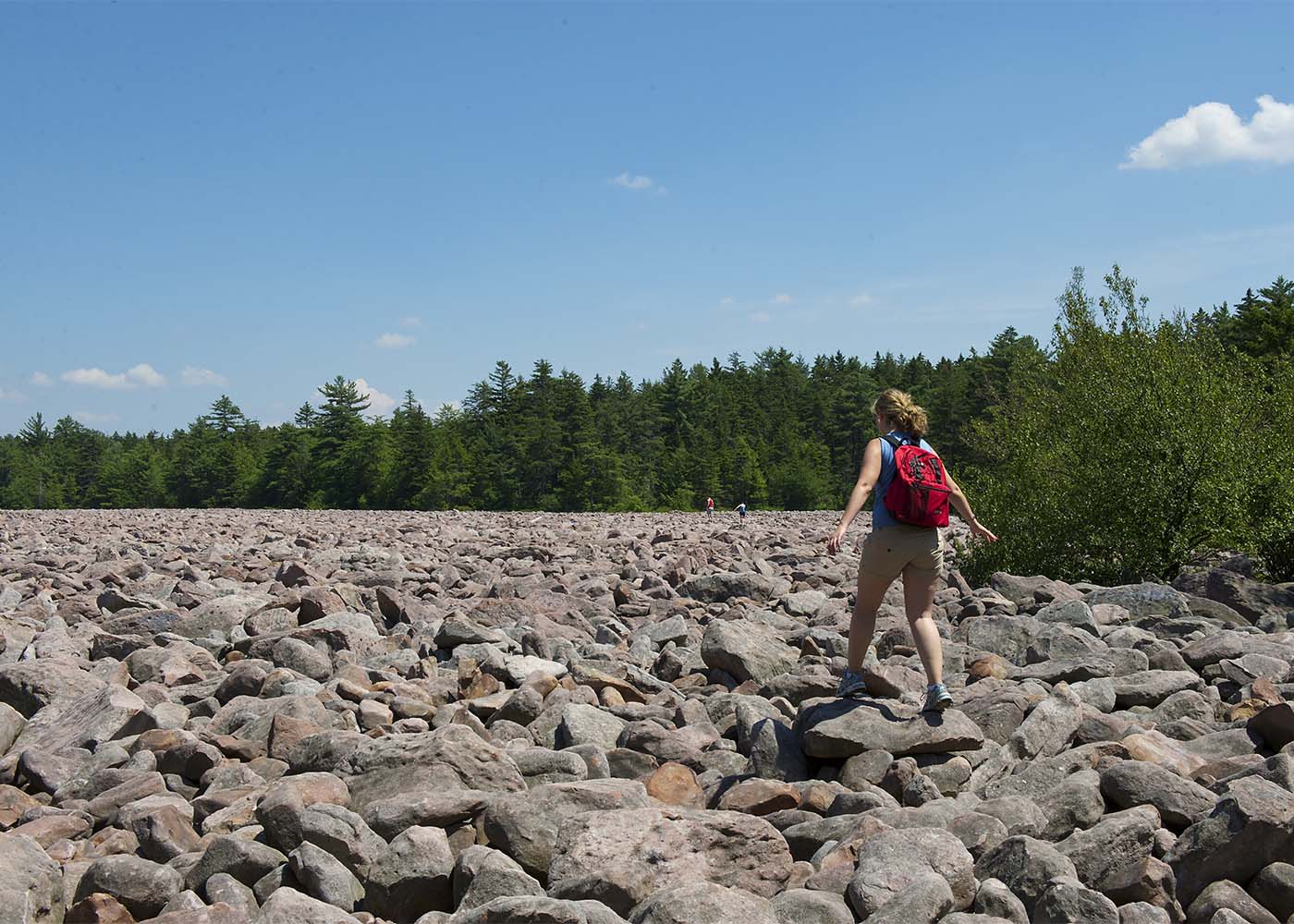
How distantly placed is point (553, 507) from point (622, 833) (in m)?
72.6

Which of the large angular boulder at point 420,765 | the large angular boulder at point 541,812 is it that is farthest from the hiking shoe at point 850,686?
the large angular boulder at point 420,765

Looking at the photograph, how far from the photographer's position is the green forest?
568 inches

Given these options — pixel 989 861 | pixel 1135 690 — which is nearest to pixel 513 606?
pixel 1135 690

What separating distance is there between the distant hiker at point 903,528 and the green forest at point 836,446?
9129mm

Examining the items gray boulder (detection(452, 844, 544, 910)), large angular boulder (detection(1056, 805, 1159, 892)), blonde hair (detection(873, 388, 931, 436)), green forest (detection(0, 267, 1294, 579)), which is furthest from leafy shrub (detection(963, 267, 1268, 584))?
gray boulder (detection(452, 844, 544, 910))

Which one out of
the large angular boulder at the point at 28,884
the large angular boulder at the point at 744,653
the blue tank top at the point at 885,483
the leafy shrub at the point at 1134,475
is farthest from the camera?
the leafy shrub at the point at 1134,475

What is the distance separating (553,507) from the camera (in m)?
76.9

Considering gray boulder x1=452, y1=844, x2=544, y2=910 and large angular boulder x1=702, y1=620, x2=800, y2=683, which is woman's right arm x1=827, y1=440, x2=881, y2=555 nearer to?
large angular boulder x1=702, y1=620, x2=800, y2=683

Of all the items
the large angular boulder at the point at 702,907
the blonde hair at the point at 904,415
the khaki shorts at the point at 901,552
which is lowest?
the large angular boulder at the point at 702,907

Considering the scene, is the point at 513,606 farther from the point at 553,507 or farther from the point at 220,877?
the point at 553,507

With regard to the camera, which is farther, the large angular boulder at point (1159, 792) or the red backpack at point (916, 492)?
the red backpack at point (916, 492)

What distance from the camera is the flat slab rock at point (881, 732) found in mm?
6031

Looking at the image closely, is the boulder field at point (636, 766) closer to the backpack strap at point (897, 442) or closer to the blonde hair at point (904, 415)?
the backpack strap at point (897, 442)

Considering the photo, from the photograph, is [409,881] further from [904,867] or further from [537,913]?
[904,867]
